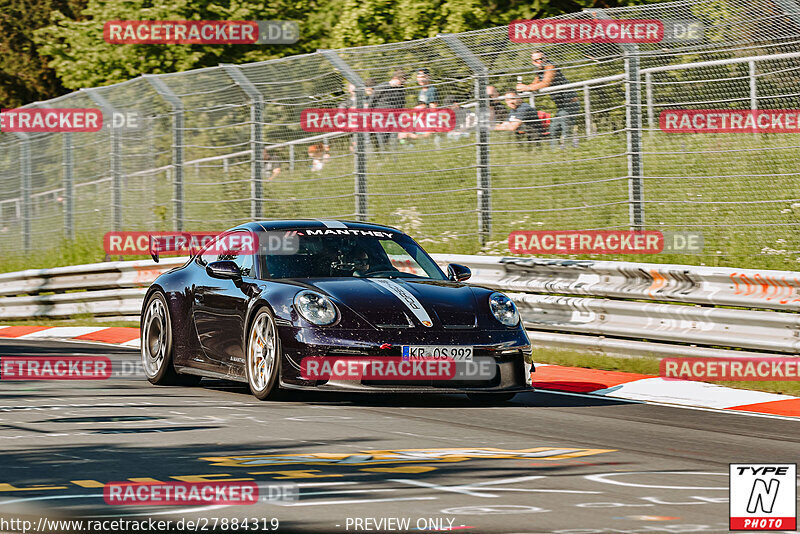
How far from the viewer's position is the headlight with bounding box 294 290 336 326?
30.6ft

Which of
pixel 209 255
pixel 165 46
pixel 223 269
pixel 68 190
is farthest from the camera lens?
pixel 165 46

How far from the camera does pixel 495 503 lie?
19.1 ft

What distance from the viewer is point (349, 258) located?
410 inches

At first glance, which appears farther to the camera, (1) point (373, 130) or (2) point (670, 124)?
(1) point (373, 130)

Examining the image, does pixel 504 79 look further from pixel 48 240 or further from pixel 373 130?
pixel 48 240

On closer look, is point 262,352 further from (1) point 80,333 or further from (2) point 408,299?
(1) point 80,333

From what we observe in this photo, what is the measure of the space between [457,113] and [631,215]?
295 centimetres

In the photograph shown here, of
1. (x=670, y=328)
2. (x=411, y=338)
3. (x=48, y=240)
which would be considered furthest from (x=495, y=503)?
(x=48, y=240)

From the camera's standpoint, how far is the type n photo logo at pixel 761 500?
5.37 meters

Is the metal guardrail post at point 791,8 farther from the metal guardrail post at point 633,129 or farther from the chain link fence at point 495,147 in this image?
the metal guardrail post at point 633,129
